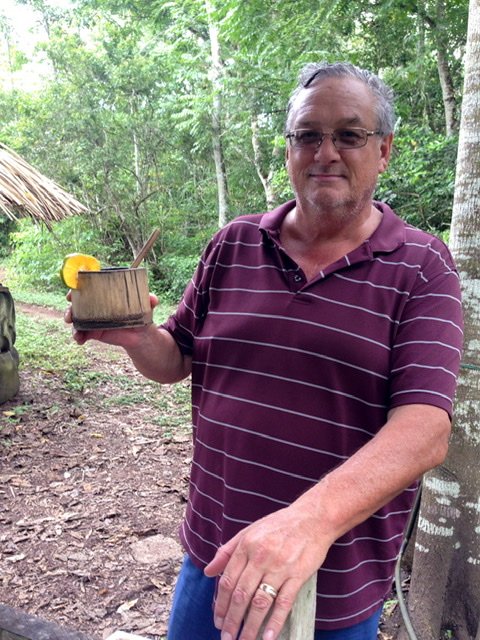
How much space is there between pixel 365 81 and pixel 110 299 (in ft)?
2.87

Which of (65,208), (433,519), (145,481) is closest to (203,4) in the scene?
(65,208)

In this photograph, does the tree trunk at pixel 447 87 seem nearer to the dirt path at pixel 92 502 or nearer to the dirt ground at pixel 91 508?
the dirt path at pixel 92 502

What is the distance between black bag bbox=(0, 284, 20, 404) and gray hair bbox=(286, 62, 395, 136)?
16.0 ft

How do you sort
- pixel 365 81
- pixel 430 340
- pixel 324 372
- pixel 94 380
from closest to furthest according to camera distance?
1. pixel 430 340
2. pixel 324 372
3. pixel 365 81
4. pixel 94 380

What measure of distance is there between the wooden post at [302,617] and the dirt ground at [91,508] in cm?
206

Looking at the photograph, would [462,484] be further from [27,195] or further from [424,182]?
[27,195]

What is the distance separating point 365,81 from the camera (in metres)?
1.51

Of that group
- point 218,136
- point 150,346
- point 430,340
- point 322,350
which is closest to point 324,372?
Result: point 322,350

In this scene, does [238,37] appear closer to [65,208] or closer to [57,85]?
[65,208]

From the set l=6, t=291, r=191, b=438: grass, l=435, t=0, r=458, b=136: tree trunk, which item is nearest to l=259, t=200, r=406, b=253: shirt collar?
l=6, t=291, r=191, b=438: grass

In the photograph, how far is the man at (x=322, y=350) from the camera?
1301mm

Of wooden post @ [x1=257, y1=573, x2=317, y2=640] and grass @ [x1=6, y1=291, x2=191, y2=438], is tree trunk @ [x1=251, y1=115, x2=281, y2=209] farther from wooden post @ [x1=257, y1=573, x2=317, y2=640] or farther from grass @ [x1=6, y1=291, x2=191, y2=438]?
wooden post @ [x1=257, y1=573, x2=317, y2=640]

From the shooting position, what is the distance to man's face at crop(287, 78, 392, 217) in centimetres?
150

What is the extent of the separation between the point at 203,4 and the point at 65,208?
19.9ft
